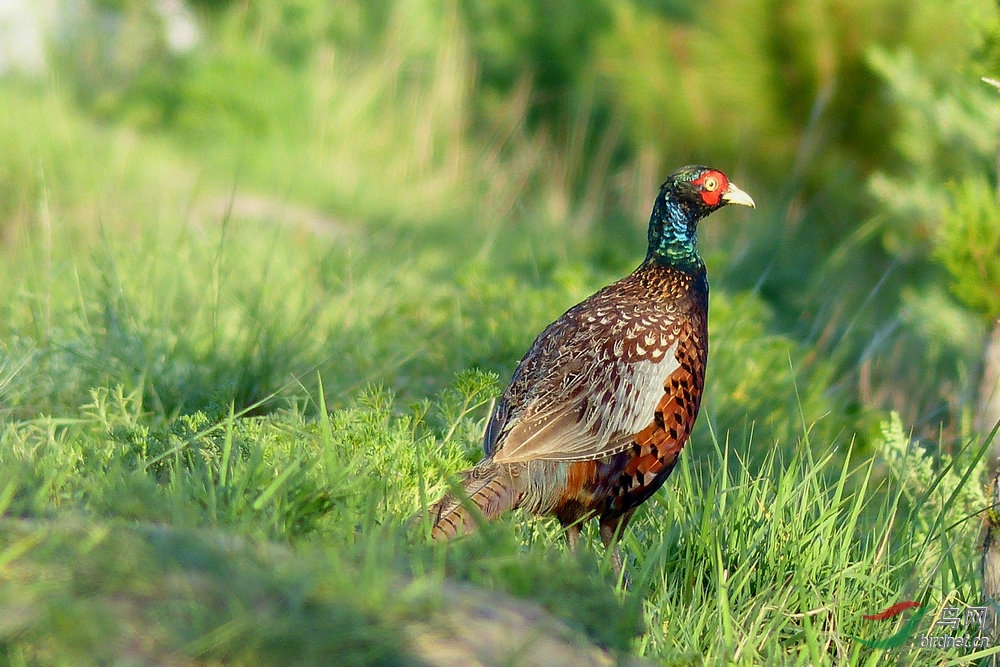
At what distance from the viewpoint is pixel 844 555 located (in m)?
2.79

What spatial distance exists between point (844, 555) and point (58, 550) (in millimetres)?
1787

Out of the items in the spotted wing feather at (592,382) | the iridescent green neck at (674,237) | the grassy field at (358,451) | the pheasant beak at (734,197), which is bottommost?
the grassy field at (358,451)

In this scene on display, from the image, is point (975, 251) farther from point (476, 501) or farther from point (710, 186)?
point (476, 501)

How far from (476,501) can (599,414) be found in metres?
0.46

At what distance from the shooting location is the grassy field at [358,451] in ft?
6.26

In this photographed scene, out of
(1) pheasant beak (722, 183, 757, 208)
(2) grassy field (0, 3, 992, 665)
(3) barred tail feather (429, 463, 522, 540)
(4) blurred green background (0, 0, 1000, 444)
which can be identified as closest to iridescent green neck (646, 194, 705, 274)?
(1) pheasant beak (722, 183, 757, 208)

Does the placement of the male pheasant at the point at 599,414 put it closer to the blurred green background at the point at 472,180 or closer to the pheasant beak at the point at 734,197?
the pheasant beak at the point at 734,197

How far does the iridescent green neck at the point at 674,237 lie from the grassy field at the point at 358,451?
509 millimetres

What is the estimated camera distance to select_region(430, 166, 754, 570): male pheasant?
9.64 feet

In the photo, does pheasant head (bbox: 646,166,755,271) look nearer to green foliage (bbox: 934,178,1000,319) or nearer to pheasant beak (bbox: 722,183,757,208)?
pheasant beak (bbox: 722,183,757,208)

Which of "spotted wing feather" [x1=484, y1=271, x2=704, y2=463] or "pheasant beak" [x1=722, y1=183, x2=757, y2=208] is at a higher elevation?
"pheasant beak" [x1=722, y1=183, x2=757, y2=208]

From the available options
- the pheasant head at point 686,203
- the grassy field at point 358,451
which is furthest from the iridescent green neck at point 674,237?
the grassy field at point 358,451

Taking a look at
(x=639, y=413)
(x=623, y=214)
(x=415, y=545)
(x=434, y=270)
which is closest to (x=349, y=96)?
(x=623, y=214)

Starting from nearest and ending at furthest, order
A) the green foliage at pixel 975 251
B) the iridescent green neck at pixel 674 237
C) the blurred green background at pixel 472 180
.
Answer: the green foliage at pixel 975 251
the iridescent green neck at pixel 674 237
the blurred green background at pixel 472 180
